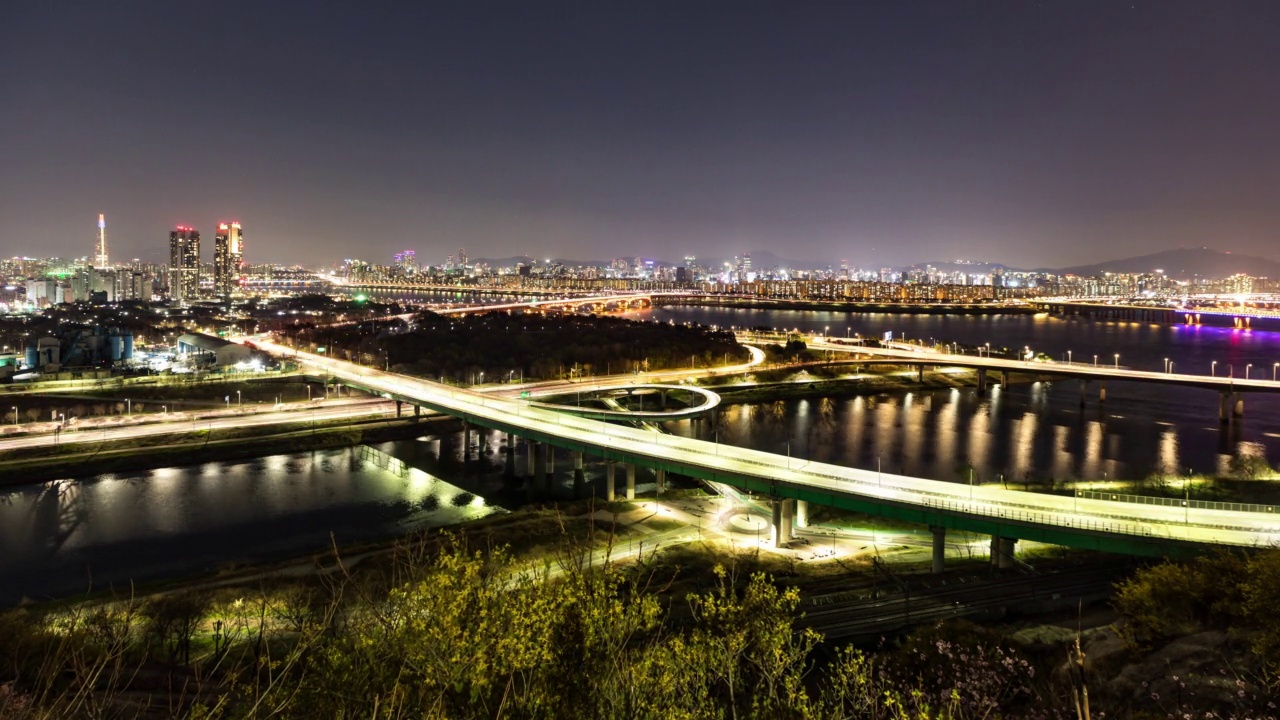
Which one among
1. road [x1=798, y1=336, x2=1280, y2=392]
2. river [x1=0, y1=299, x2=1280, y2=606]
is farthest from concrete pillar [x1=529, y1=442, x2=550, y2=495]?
road [x1=798, y1=336, x2=1280, y2=392]

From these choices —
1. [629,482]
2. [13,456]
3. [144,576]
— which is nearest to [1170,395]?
A: [629,482]

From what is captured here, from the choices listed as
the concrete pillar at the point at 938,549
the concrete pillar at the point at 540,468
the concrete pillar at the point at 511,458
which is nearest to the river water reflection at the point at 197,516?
the concrete pillar at the point at 511,458

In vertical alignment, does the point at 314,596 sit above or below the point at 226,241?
below

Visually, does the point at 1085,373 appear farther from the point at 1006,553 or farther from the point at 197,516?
the point at 197,516

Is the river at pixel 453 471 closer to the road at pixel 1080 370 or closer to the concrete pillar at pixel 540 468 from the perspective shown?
the concrete pillar at pixel 540 468

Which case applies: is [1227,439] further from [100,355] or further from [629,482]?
[100,355]

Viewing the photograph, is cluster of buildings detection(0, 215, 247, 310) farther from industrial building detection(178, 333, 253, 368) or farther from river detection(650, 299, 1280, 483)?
river detection(650, 299, 1280, 483)

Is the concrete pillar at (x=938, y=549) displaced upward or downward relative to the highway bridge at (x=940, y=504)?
downward
